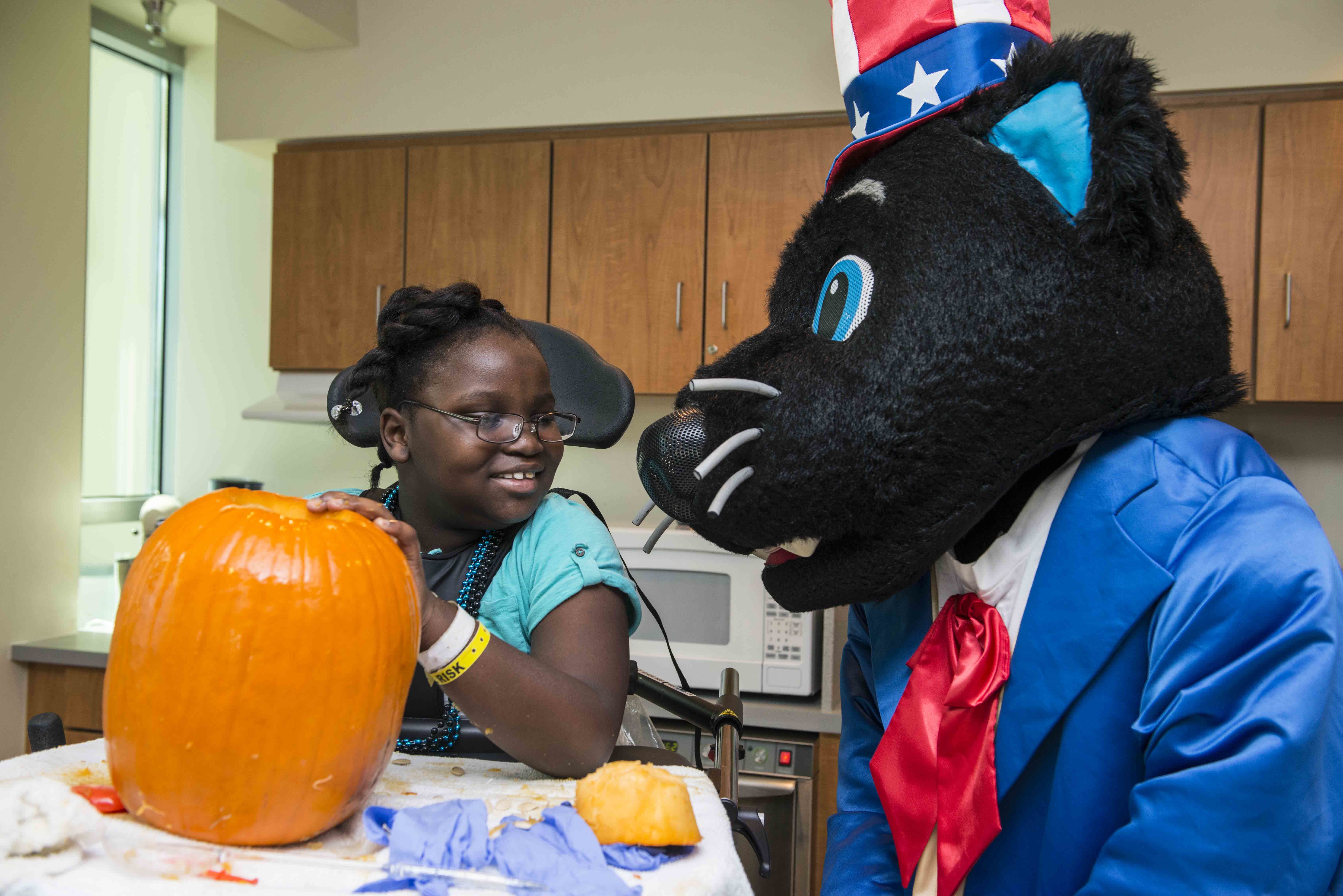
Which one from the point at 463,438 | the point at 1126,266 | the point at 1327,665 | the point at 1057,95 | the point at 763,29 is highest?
the point at 763,29

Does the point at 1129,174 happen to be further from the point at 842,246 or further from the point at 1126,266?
the point at 842,246

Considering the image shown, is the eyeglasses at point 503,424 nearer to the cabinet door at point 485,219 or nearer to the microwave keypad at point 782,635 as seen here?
the microwave keypad at point 782,635

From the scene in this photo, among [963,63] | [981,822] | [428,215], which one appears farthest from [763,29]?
[981,822]

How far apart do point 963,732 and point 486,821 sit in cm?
41

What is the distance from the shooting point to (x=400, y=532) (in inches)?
29.7

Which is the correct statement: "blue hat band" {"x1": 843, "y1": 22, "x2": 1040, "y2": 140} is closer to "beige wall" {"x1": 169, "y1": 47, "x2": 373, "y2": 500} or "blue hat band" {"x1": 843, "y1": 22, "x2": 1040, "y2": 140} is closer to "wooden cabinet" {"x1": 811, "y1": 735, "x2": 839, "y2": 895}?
"wooden cabinet" {"x1": 811, "y1": 735, "x2": 839, "y2": 895}

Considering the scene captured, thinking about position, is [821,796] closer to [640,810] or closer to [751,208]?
[751,208]

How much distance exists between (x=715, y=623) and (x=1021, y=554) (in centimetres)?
159

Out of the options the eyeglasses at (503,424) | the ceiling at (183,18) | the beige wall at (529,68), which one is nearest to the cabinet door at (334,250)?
the beige wall at (529,68)

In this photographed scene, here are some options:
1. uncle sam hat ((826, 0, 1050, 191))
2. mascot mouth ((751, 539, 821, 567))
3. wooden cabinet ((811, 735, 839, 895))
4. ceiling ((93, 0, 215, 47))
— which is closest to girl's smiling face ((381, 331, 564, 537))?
mascot mouth ((751, 539, 821, 567))

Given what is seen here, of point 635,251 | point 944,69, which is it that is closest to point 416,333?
point 944,69

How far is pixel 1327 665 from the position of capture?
629mm

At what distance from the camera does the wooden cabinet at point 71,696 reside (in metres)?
2.48

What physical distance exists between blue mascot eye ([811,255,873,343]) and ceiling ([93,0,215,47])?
2.74 m
